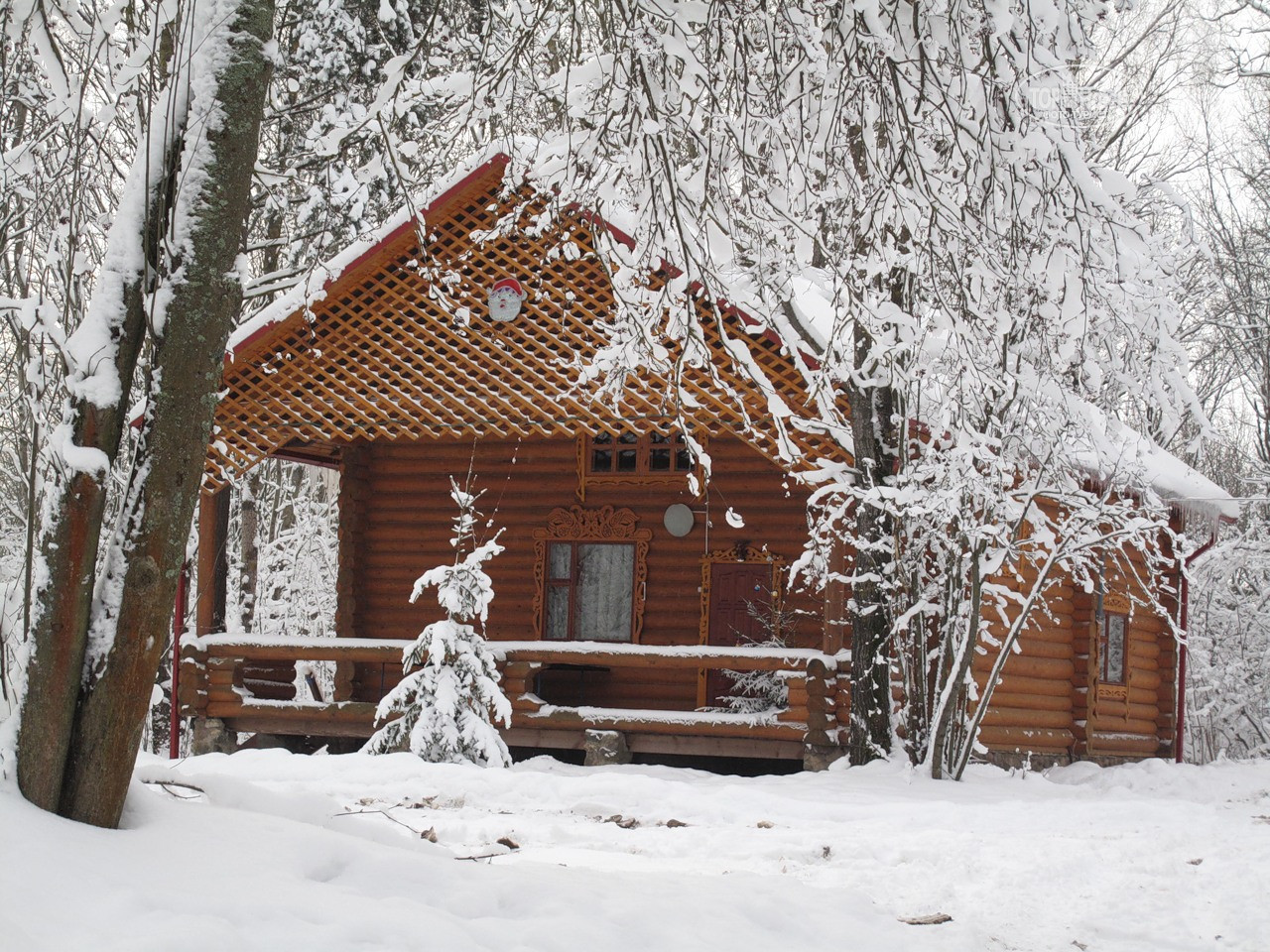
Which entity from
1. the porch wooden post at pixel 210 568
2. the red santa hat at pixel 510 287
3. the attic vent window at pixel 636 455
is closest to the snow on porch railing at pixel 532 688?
the porch wooden post at pixel 210 568

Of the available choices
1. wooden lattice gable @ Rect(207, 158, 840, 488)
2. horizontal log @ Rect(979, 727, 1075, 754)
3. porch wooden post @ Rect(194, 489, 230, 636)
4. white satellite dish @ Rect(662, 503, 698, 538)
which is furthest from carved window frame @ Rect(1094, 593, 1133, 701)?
porch wooden post @ Rect(194, 489, 230, 636)

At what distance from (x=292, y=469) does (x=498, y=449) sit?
1669 centimetres

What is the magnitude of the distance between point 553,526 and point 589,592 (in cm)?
86

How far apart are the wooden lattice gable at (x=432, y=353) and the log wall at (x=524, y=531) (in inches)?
78.2

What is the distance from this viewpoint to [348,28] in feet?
55.1

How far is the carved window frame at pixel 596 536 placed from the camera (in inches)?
584

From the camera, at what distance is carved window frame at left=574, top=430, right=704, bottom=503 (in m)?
14.6

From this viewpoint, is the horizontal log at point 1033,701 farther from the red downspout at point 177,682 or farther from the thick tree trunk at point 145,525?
the thick tree trunk at point 145,525

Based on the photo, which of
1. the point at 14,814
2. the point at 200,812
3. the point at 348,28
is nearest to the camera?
the point at 14,814

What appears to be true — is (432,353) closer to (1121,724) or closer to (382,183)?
(382,183)

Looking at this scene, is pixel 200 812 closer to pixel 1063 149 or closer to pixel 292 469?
pixel 1063 149

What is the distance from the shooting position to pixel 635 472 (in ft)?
48.5

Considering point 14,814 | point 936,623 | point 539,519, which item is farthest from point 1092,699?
point 14,814

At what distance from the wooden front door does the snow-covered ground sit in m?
4.76
